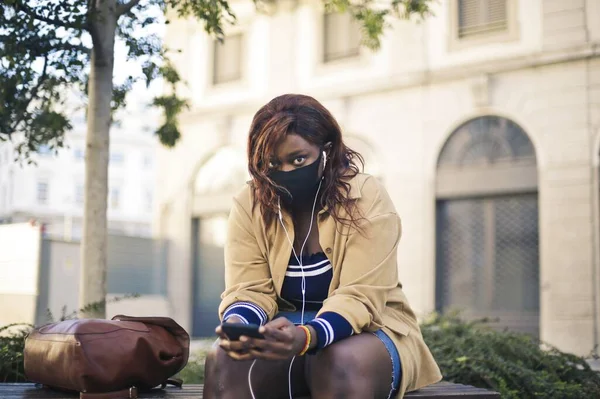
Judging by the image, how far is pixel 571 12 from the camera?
13.9 metres

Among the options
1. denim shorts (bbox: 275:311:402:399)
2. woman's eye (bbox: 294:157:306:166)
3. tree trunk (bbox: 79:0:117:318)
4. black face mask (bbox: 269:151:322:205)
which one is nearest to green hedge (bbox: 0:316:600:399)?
tree trunk (bbox: 79:0:117:318)

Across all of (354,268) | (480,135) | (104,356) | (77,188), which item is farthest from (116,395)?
(77,188)

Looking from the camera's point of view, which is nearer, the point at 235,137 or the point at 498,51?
the point at 498,51

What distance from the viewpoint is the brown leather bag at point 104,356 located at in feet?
9.60

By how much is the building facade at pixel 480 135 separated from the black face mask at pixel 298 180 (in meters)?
10.1

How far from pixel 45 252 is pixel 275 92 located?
9.85m

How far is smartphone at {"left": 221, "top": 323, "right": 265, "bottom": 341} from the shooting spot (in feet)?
7.70

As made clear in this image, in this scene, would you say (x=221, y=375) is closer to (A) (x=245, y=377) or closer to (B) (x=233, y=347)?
(A) (x=245, y=377)

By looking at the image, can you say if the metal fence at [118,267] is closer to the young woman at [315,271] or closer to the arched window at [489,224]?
the young woman at [315,271]

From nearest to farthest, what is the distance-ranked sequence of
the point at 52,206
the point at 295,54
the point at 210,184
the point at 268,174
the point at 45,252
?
the point at 268,174 → the point at 45,252 → the point at 295,54 → the point at 210,184 → the point at 52,206

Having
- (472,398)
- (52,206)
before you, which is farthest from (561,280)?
(52,206)

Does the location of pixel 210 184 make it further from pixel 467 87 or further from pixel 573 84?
pixel 573 84

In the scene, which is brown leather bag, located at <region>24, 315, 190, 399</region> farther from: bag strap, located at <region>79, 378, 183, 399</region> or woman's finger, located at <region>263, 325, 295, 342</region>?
woman's finger, located at <region>263, 325, 295, 342</region>

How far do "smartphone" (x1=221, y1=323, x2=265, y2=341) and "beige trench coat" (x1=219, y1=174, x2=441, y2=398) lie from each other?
409mm
